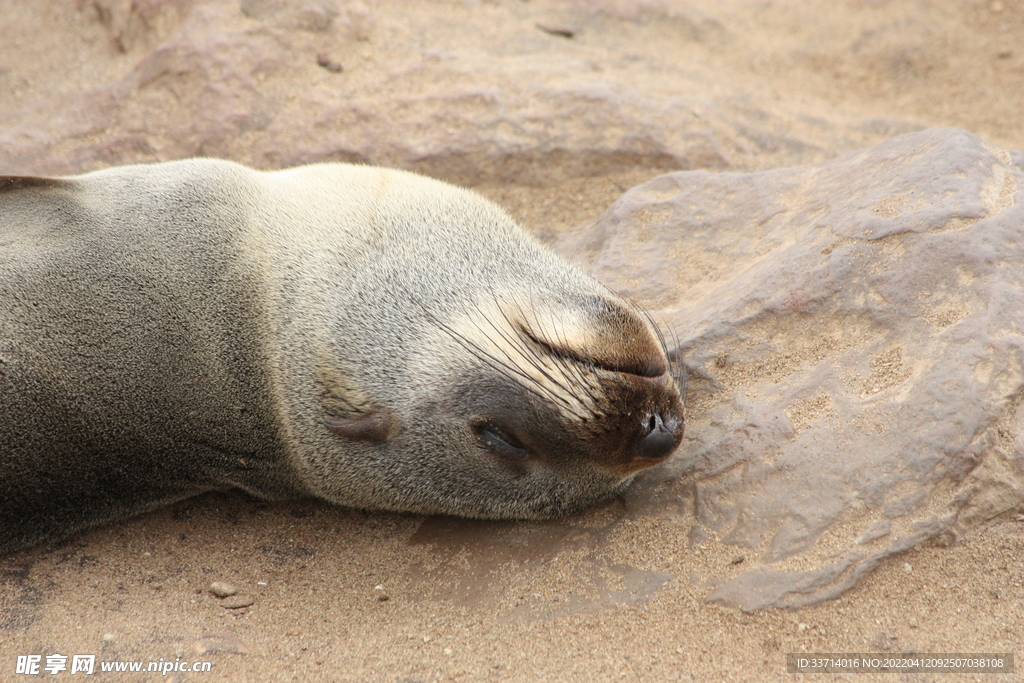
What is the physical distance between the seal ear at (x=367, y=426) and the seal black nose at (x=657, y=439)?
1089 millimetres

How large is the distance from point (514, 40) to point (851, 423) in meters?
4.60

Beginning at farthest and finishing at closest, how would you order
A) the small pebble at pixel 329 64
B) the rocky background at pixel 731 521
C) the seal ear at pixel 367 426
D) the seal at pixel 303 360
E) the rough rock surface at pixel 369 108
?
1. the small pebble at pixel 329 64
2. the rough rock surface at pixel 369 108
3. the seal ear at pixel 367 426
4. the seal at pixel 303 360
5. the rocky background at pixel 731 521

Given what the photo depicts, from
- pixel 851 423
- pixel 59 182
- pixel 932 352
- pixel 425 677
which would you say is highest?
pixel 932 352

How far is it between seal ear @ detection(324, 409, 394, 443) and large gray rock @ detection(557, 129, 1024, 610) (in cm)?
114

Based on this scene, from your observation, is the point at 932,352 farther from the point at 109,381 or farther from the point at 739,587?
the point at 109,381

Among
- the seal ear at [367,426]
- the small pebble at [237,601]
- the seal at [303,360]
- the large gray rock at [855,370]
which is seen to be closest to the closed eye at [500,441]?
the seal at [303,360]

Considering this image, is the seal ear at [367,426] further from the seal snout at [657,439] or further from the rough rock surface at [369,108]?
the rough rock surface at [369,108]

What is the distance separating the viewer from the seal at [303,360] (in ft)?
11.1

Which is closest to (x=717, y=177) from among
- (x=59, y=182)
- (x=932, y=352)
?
(x=932, y=352)

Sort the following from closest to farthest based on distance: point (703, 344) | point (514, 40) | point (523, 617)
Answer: point (523, 617) → point (703, 344) → point (514, 40)

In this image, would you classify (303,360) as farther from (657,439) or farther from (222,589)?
(657,439)

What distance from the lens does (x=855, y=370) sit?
3.60 meters

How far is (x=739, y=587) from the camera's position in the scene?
10.6ft

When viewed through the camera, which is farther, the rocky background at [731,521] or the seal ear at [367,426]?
the seal ear at [367,426]
